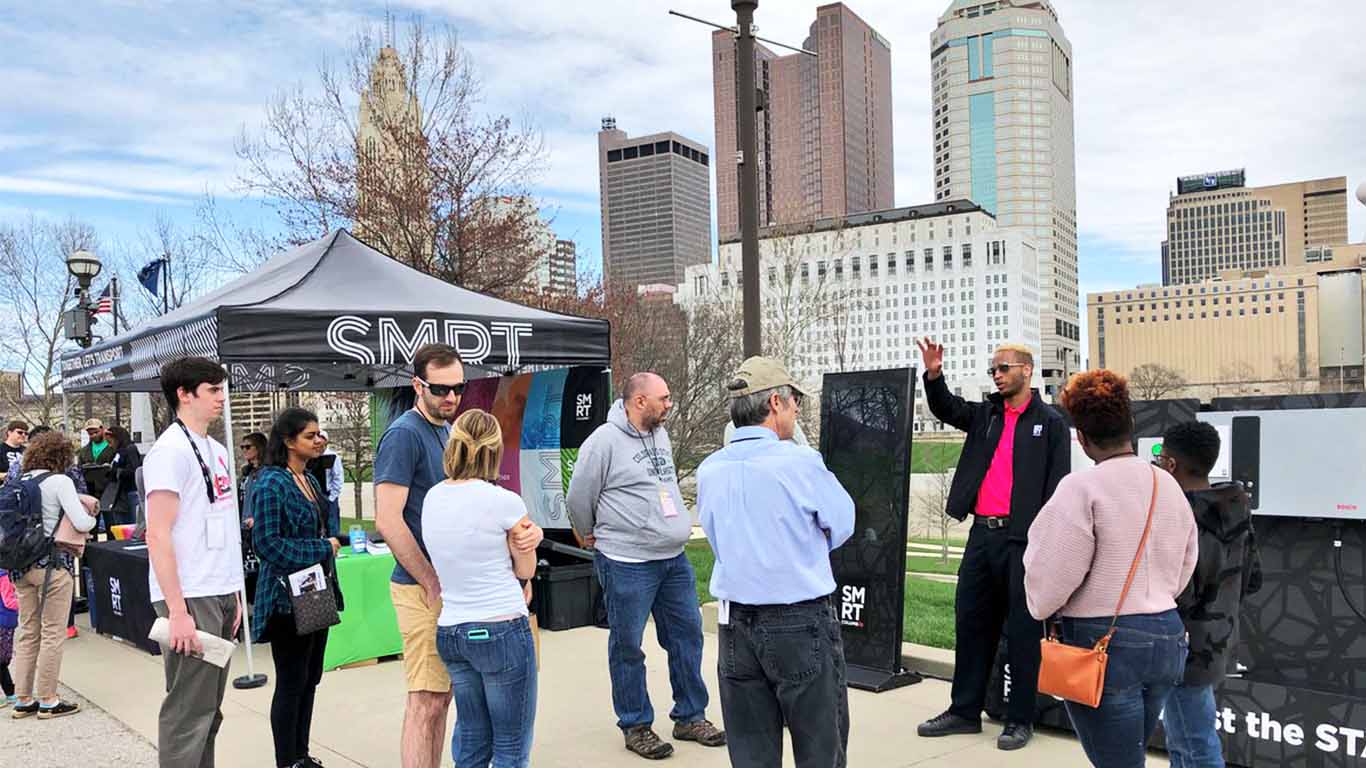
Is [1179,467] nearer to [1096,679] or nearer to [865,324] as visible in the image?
[1096,679]

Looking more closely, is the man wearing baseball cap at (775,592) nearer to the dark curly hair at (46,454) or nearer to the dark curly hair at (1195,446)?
the dark curly hair at (1195,446)

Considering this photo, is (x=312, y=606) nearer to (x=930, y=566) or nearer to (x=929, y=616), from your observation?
(x=929, y=616)

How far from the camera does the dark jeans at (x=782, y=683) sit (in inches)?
124

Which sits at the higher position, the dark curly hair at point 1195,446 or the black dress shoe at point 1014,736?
the dark curly hair at point 1195,446

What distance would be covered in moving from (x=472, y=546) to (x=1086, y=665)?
2.02m

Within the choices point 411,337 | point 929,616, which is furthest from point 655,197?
point 411,337

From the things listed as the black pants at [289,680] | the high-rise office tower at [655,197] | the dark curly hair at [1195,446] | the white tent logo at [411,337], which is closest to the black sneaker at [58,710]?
the black pants at [289,680]

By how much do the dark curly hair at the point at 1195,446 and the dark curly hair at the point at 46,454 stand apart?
6519 mm

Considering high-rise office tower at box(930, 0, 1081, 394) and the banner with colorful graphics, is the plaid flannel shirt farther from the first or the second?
high-rise office tower at box(930, 0, 1081, 394)

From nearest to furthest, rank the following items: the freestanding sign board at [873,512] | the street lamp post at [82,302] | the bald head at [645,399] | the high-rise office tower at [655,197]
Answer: the bald head at [645,399] < the freestanding sign board at [873,512] < the street lamp post at [82,302] < the high-rise office tower at [655,197]

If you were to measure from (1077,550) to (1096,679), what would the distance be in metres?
0.39

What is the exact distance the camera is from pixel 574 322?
310 inches

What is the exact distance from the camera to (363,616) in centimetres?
720

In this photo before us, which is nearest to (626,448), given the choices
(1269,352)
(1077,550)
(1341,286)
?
(1077,550)
